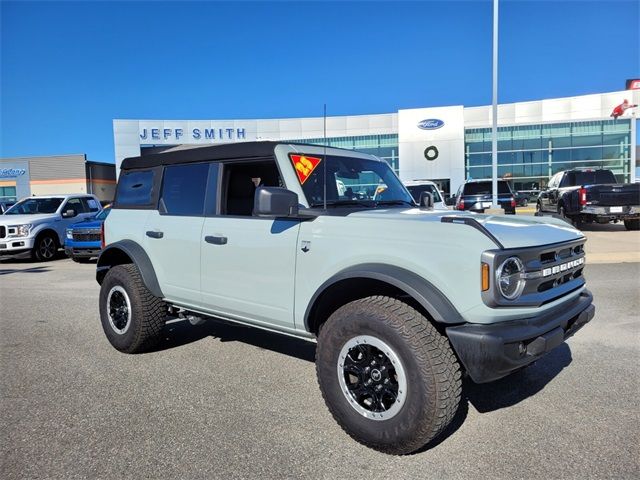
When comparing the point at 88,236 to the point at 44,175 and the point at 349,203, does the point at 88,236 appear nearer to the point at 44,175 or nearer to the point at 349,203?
the point at 349,203

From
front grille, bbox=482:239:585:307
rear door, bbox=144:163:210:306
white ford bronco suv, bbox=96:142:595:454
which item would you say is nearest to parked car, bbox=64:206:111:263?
white ford bronco suv, bbox=96:142:595:454

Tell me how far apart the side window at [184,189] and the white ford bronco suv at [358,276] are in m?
0.02

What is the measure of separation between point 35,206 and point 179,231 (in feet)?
42.4

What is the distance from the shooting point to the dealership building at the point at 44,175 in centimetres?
5559

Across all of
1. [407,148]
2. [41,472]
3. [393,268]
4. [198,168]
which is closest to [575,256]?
[393,268]

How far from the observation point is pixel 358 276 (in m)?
3.09

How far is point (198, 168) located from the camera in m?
4.45

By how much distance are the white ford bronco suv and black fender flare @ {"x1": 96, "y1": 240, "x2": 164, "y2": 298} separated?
2 cm

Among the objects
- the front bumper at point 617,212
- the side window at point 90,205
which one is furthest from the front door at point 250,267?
the front bumper at point 617,212

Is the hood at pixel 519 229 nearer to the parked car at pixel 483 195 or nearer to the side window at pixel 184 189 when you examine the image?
the side window at pixel 184 189

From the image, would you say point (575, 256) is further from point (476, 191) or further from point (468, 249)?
point (476, 191)

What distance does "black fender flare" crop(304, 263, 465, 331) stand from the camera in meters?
2.78

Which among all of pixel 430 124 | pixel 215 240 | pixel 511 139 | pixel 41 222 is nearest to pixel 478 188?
pixel 41 222

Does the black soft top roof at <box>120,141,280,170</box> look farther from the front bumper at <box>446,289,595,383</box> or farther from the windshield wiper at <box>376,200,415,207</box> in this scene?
the front bumper at <box>446,289,595,383</box>
